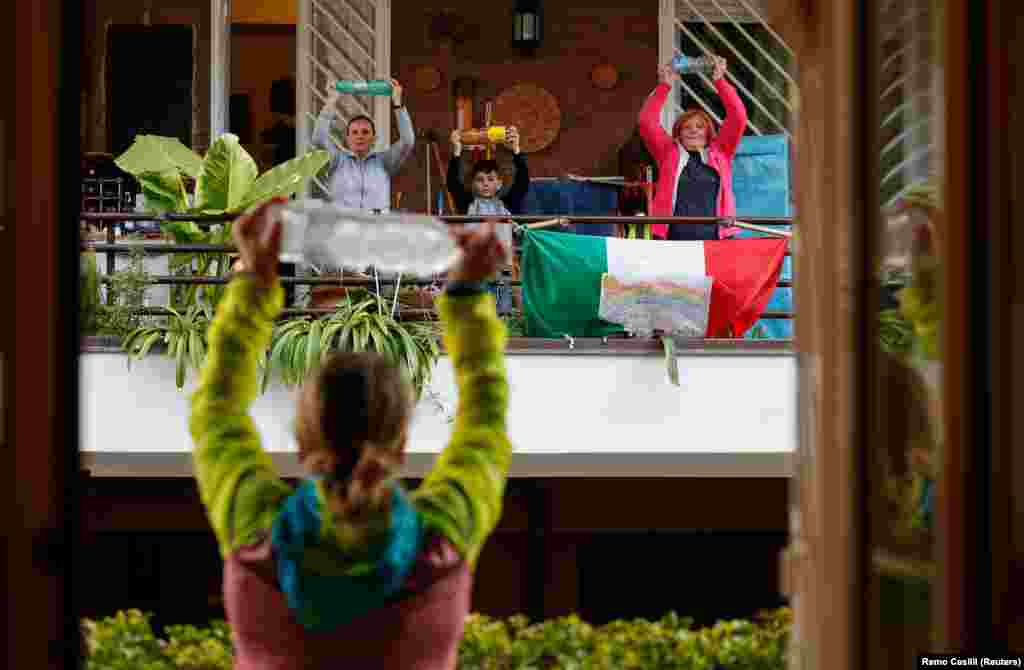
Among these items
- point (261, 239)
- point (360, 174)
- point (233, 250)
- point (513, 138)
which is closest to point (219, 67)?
point (360, 174)

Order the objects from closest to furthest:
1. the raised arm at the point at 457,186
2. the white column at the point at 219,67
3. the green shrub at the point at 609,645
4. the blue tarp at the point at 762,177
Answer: the green shrub at the point at 609,645 < the raised arm at the point at 457,186 < the blue tarp at the point at 762,177 < the white column at the point at 219,67

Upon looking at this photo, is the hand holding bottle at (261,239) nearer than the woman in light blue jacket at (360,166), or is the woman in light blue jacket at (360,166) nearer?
the hand holding bottle at (261,239)

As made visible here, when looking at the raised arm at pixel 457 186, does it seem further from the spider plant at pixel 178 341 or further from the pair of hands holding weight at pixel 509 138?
the spider plant at pixel 178 341

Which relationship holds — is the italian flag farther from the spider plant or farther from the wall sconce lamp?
the wall sconce lamp

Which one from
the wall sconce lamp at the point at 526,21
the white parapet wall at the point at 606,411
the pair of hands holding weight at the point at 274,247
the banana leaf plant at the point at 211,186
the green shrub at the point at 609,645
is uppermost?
the wall sconce lamp at the point at 526,21

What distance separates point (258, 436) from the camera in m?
2.60

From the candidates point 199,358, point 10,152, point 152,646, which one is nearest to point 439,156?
point 199,358

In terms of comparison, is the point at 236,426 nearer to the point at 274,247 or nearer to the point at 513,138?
the point at 274,247

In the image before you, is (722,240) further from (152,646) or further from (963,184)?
(963,184)

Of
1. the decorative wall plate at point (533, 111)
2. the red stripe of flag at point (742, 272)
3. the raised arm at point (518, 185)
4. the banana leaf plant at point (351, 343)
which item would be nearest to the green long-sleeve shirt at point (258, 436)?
the banana leaf plant at point (351, 343)

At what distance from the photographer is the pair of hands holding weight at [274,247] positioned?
101 inches

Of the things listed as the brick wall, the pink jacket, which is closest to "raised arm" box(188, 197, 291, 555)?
the pink jacket

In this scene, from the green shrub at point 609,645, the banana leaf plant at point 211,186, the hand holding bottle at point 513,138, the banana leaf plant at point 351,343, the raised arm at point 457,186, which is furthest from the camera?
the raised arm at point 457,186

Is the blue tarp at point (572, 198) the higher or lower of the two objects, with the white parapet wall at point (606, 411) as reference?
higher
